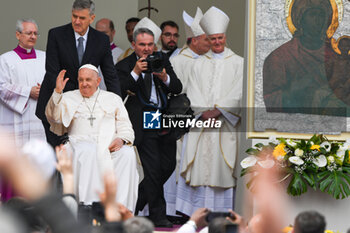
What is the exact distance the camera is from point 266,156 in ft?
28.4

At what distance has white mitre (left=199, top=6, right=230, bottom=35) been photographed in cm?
962

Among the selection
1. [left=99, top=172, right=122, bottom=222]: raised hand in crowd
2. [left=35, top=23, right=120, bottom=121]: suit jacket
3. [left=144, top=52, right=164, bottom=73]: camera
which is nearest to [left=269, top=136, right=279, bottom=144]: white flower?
[left=144, top=52, right=164, bottom=73]: camera

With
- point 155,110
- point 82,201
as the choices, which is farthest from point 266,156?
point 82,201

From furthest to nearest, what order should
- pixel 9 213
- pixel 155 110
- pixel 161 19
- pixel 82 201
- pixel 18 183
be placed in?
pixel 161 19, pixel 155 110, pixel 82 201, pixel 9 213, pixel 18 183

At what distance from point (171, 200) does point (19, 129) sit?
1.94 metres

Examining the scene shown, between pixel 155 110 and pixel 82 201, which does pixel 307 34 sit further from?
pixel 82 201

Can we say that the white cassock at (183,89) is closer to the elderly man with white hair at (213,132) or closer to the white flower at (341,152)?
the elderly man with white hair at (213,132)

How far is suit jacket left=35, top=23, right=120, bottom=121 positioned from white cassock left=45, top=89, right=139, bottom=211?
35cm

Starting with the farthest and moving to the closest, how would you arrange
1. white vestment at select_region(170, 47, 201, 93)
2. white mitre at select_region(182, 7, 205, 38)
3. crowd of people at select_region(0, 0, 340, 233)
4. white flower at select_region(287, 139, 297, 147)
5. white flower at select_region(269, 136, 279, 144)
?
white mitre at select_region(182, 7, 205, 38), white vestment at select_region(170, 47, 201, 93), white flower at select_region(269, 136, 279, 144), white flower at select_region(287, 139, 297, 147), crowd of people at select_region(0, 0, 340, 233)

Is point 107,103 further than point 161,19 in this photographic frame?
No

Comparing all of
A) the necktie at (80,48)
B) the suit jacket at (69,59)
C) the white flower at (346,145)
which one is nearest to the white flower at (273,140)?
the white flower at (346,145)

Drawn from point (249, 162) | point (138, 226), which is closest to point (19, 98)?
point (249, 162)

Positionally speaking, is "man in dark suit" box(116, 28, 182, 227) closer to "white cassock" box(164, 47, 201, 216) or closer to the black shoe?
the black shoe

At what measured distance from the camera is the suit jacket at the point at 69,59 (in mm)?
8789
